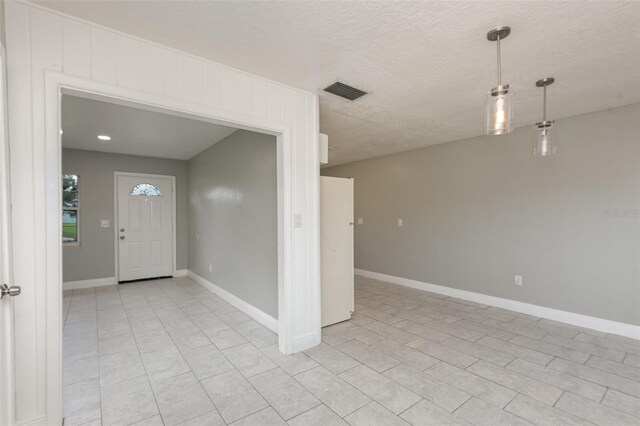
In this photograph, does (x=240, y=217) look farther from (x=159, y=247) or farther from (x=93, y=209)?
(x=93, y=209)

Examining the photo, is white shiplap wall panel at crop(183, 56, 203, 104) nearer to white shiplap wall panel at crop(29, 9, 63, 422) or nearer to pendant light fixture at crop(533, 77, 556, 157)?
white shiplap wall panel at crop(29, 9, 63, 422)

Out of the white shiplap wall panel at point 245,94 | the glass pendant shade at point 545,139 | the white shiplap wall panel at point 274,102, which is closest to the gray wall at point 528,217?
the glass pendant shade at point 545,139

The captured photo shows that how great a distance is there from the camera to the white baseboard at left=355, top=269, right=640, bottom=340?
3322 mm

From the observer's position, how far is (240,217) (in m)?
4.29

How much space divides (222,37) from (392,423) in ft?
9.51

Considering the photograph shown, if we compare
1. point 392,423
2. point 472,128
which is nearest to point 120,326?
point 392,423

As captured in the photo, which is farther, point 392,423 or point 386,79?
point 386,79

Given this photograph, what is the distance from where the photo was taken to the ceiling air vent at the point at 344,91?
284 centimetres

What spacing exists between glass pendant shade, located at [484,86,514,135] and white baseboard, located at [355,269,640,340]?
3135 mm

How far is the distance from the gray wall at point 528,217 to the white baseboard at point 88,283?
5481 millimetres

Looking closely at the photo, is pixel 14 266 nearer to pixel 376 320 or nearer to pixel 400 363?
pixel 400 363

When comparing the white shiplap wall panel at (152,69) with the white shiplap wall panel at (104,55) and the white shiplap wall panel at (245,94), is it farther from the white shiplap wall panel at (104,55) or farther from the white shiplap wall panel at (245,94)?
the white shiplap wall panel at (245,94)

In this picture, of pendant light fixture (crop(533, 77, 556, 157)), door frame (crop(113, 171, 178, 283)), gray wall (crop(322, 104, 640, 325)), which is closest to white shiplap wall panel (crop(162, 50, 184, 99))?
pendant light fixture (crop(533, 77, 556, 157))

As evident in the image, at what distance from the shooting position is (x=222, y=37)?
6.78ft
